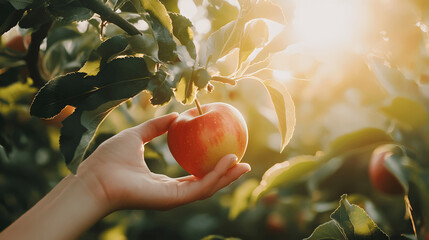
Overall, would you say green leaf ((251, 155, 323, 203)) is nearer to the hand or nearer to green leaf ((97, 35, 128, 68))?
the hand

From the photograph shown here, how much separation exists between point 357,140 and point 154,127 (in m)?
0.70

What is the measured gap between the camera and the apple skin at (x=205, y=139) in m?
0.87

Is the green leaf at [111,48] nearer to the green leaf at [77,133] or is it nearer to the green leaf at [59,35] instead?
the green leaf at [77,133]

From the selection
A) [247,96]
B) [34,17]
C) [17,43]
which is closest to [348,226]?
[34,17]

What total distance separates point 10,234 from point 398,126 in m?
1.24

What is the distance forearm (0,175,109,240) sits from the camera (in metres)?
0.87

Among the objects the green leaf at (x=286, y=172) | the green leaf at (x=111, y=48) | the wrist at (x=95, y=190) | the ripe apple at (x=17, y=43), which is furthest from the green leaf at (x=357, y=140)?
the ripe apple at (x=17, y=43)

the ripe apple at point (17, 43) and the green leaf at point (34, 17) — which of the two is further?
the ripe apple at point (17, 43)

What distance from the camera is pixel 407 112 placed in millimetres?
1291

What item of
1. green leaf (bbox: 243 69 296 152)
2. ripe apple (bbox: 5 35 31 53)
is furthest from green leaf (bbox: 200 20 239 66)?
ripe apple (bbox: 5 35 31 53)

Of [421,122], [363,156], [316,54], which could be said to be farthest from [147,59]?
[363,156]

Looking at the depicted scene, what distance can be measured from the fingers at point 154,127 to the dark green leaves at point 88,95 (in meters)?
0.34

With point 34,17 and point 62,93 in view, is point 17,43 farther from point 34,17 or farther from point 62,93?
point 62,93

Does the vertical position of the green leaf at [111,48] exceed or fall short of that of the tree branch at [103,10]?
it falls short
